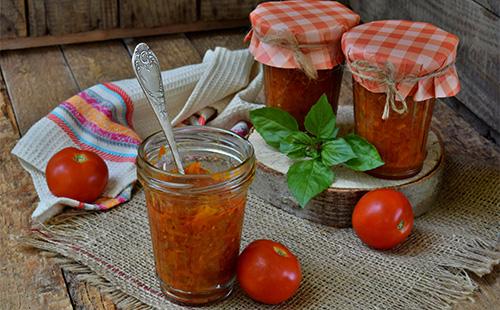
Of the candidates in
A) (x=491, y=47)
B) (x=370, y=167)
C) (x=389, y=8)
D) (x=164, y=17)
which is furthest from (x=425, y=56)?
(x=164, y=17)

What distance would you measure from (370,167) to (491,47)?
0.47 meters

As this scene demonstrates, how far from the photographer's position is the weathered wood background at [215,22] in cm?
159

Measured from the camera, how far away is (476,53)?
1615 mm

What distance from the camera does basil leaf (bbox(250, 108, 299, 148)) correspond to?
135cm

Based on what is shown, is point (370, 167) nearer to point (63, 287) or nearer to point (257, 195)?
point (257, 195)

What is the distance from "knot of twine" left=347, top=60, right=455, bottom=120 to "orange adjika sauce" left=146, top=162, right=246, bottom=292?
28cm

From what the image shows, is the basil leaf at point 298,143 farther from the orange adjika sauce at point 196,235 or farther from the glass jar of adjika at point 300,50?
the orange adjika sauce at point 196,235

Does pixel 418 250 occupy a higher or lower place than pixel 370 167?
lower

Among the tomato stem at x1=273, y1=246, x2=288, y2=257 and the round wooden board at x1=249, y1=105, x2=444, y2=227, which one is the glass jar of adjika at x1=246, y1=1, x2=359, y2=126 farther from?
the tomato stem at x1=273, y1=246, x2=288, y2=257

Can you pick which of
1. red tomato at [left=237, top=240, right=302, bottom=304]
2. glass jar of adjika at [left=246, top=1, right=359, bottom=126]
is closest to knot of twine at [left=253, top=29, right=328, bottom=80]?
glass jar of adjika at [left=246, top=1, right=359, bottom=126]

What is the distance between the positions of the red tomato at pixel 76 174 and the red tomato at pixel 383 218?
1.42 ft

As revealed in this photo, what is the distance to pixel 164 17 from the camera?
81.7 inches

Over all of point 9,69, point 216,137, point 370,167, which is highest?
point 216,137

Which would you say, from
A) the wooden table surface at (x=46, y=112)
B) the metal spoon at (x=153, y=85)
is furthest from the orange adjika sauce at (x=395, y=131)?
the metal spoon at (x=153, y=85)
